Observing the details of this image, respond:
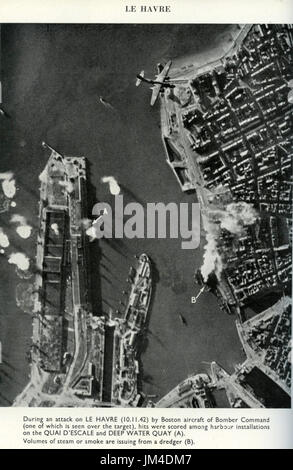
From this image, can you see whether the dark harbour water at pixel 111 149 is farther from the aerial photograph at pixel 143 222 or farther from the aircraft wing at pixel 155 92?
the aircraft wing at pixel 155 92

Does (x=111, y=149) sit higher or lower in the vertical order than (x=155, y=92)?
lower

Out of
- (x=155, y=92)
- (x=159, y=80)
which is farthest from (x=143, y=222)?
(x=159, y=80)

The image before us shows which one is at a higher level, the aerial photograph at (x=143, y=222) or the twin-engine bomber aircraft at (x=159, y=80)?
the twin-engine bomber aircraft at (x=159, y=80)

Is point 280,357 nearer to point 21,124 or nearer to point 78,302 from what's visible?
point 78,302

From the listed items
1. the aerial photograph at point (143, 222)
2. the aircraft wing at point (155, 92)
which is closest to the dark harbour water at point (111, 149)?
the aerial photograph at point (143, 222)

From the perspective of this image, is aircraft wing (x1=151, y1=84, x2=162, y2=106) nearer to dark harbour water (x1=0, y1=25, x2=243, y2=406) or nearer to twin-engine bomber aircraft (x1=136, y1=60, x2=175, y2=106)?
twin-engine bomber aircraft (x1=136, y1=60, x2=175, y2=106)

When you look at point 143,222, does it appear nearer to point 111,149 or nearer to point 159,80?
point 111,149

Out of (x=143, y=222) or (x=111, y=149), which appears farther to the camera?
(x=111, y=149)
